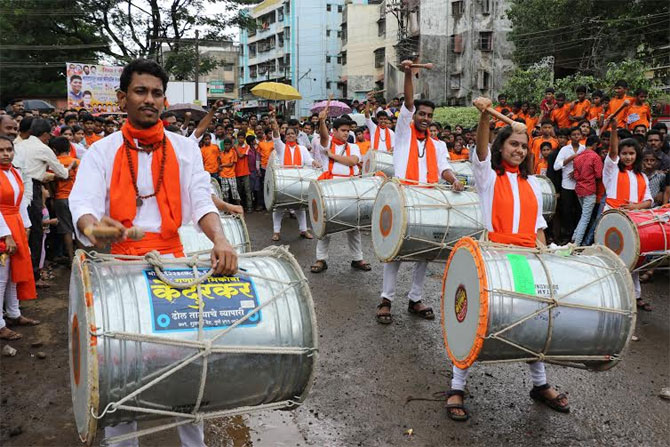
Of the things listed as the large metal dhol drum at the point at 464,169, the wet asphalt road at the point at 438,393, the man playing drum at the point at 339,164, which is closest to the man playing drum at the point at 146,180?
the wet asphalt road at the point at 438,393

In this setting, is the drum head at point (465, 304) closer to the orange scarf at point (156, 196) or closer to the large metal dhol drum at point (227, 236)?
the orange scarf at point (156, 196)

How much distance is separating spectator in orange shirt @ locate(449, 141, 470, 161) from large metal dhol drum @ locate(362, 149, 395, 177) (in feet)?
6.78

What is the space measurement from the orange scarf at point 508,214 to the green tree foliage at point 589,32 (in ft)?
62.6

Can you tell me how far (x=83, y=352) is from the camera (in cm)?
222

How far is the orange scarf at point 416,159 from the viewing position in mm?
5680

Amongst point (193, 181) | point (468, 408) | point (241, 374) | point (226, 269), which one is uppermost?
point (193, 181)

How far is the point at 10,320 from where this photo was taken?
5445 millimetres

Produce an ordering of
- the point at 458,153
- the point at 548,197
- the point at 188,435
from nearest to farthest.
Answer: the point at 188,435 < the point at 548,197 < the point at 458,153

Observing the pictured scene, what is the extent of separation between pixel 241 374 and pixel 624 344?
2.29 m

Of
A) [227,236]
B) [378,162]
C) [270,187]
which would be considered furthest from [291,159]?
[227,236]

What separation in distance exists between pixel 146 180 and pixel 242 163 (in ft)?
33.5

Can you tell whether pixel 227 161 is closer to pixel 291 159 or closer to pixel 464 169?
pixel 291 159

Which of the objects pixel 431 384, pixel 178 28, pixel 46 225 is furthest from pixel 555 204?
pixel 178 28

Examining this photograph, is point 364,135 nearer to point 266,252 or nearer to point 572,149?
point 572,149
